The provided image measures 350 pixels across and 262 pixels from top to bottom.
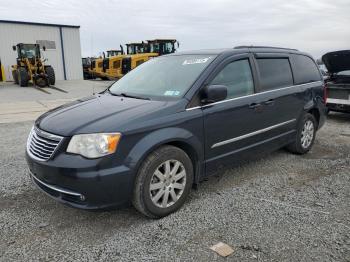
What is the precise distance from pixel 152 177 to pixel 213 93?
42.1 inches

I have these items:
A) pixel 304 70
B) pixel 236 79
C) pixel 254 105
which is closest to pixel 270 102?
pixel 254 105

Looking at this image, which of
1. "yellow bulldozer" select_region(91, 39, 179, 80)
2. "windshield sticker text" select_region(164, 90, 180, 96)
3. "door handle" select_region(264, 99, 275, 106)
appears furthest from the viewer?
"yellow bulldozer" select_region(91, 39, 179, 80)

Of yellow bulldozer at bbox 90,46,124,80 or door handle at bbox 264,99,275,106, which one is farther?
yellow bulldozer at bbox 90,46,124,80

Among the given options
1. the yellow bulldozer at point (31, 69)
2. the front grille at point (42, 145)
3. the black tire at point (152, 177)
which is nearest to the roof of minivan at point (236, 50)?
the black tire at point (152, 177)

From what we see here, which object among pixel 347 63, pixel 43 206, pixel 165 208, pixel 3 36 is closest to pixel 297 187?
pixel 165 208

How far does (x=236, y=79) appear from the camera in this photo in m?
3.98

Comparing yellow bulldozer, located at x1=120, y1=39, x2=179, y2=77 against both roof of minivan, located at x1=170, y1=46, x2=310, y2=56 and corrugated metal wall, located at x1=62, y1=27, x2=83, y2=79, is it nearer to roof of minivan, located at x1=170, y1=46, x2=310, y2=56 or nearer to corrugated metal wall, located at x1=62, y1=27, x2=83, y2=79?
corrugated metal wall, located at x1=62, y1=27, x2=83, y2=79

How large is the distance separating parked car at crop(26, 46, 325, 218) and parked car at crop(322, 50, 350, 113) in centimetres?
329

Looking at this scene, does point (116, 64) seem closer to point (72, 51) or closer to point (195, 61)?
point (72, 51)

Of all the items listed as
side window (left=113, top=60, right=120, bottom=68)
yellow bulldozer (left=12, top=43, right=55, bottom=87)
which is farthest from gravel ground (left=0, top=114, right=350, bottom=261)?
side window (left=113, top=60, right=120, bottom=68)

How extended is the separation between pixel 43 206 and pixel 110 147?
129 cm

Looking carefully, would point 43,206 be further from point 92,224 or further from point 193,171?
point 193,171

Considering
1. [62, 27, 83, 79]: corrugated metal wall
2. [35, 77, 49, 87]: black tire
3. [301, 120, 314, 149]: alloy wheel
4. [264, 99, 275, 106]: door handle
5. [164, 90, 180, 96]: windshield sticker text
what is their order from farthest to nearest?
[62, 27, 83, 79]: corrugated metal wall < [35, 77, 49, 87]: black tire < [301, 120, 314, 149]: alloy wheel < [264, 99, 275, 106]: door handle < [164, 90, 180, 96]: windshield sticker text

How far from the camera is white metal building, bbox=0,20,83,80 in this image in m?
23.0
